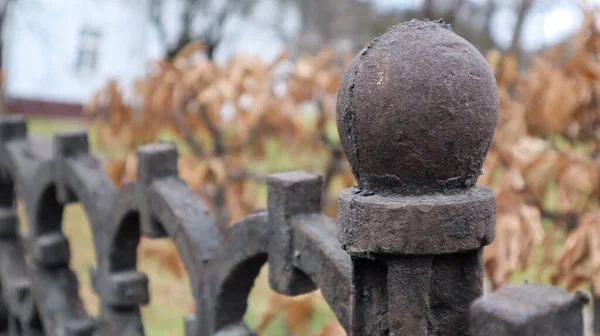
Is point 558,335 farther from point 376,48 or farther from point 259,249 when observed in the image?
point 259,249

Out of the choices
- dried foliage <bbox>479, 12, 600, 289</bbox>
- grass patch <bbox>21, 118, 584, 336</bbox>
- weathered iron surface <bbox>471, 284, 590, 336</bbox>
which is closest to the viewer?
weathered iron surface <bbox>471, 284, 590, 336</bbox>

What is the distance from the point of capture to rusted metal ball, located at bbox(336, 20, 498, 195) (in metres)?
0.61

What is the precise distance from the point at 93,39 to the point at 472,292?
13851 mm

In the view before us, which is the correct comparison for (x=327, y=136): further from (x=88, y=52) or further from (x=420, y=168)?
(x=88, y=52)

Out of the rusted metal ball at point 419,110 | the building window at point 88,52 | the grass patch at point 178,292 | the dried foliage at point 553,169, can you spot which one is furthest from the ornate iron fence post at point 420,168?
the building window at point 88,52

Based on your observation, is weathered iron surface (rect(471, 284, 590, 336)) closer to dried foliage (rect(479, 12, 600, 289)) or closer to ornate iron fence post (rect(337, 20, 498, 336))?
ornate iron fence post (rect(337, 20, 498, 336))

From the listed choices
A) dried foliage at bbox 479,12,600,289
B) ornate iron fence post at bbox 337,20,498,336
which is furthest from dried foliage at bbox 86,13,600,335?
ornate iron fence post at bbox 337,20,498,336

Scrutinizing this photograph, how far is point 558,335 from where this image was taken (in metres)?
0.53

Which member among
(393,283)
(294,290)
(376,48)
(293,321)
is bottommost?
(293,321)

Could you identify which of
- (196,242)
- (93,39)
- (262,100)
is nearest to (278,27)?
(93,39)

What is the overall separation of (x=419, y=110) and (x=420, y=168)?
2.4 inches

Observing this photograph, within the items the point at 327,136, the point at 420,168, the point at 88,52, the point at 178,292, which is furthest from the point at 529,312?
the point at 88,52

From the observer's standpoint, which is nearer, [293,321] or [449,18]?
[293,321]

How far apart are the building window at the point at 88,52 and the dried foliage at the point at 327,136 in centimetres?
1133
